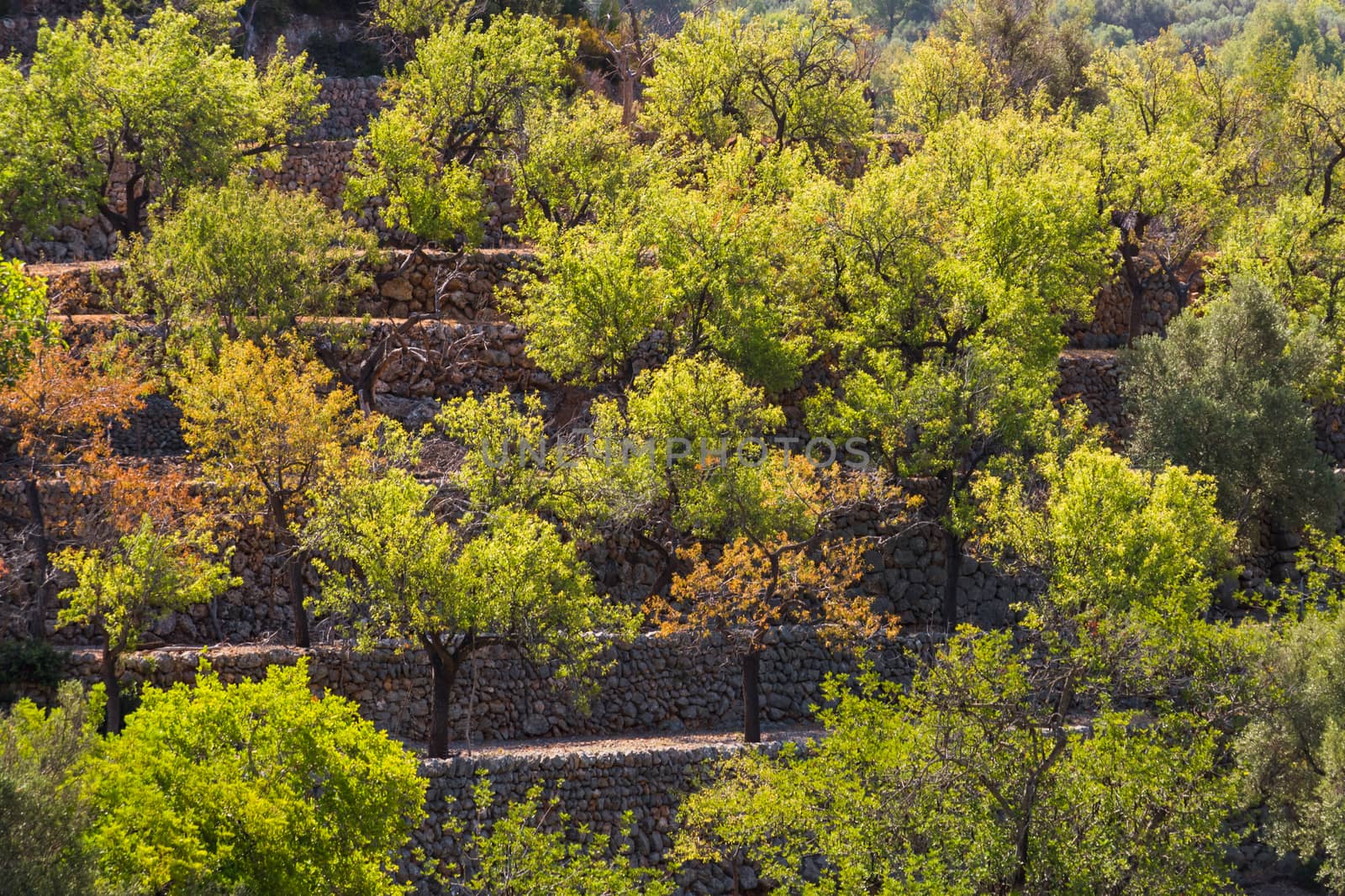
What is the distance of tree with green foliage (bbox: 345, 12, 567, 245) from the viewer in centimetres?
5275

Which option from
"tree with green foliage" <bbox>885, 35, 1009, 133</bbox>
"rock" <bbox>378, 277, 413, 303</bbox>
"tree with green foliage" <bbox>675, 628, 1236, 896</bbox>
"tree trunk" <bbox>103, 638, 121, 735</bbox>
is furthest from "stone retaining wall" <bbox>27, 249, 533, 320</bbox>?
"tree with green foliage" <bbox>675, 628, 1236, 896</bbox>

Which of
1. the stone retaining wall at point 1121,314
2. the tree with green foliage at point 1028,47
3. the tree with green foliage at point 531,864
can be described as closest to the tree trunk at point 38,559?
the tree with green foliage at point 531,864

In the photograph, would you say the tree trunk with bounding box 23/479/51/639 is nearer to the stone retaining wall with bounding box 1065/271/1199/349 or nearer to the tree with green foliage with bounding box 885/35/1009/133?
the stone retaining wall with bounding box 1065/271/1199/349

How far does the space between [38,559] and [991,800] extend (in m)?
20.3

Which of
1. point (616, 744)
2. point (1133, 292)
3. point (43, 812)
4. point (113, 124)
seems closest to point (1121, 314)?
point (1133, 292)

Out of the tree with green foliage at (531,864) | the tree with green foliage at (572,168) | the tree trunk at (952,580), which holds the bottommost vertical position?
the tree with green foliage at (531,864)

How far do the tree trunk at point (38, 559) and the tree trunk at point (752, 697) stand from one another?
47.6ft

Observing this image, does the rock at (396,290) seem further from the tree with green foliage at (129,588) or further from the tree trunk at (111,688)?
the tree trunk at (111,688)

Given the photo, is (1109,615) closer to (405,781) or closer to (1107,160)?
(405,781)

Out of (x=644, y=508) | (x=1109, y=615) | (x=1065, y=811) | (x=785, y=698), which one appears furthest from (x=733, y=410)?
(x=1065, y=811)

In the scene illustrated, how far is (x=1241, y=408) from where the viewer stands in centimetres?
4712

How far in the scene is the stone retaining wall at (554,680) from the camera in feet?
123

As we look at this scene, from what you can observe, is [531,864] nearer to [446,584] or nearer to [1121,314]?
[446,584]

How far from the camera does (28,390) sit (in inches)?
1554
